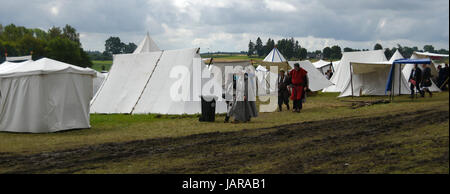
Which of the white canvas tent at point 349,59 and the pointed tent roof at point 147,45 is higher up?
the pointed tent roof at point 147,45

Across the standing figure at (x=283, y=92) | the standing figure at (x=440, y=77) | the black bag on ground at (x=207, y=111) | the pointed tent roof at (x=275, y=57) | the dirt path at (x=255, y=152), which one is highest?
the pointed tent roof at (x=275, y=57)

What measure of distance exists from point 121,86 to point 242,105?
18.9ft

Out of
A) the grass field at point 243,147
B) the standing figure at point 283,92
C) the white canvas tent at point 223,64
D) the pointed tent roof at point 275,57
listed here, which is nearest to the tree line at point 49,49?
the pointed tent roof at point 275,57

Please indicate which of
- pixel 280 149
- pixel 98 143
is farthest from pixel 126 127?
pixel 280 149

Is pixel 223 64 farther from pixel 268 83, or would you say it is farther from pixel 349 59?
pixel 349 59

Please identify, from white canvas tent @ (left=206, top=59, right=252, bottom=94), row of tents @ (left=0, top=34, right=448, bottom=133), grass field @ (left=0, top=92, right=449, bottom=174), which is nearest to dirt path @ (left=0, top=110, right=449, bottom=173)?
grass field @ (left=0, top=92, right=449, bottom=174)

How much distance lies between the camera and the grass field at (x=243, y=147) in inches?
243

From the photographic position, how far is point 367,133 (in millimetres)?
9273

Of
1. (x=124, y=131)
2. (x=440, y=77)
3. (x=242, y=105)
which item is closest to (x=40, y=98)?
(x=124, y=131)

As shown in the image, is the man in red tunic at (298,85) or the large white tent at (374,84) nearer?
the man in red tunic at (298,85)

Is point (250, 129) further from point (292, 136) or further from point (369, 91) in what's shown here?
point (369, 91)

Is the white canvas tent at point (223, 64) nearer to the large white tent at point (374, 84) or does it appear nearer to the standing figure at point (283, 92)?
the standing figure at point (283, 92)

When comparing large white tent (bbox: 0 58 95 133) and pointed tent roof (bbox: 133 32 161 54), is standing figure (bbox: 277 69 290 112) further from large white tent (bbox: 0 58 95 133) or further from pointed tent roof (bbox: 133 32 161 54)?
pointed tent roof (bbox: 133 32 161 54)
